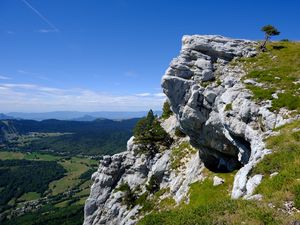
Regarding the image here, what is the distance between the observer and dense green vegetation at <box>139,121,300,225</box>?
52.6 feet

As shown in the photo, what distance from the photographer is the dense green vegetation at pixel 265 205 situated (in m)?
16.0

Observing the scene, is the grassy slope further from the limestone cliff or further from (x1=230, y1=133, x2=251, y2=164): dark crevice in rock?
(x1=230, y1=133, x2=251, y2=164): dark crevice in rock

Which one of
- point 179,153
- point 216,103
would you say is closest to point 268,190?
point 216,103

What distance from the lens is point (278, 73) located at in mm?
42312

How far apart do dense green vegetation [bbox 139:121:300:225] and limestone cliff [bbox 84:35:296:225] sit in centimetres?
261

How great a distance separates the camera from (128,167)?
6800 centimetres

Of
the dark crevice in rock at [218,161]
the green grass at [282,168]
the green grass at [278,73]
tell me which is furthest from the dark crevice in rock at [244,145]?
the dark crevice in rock at [218,161]

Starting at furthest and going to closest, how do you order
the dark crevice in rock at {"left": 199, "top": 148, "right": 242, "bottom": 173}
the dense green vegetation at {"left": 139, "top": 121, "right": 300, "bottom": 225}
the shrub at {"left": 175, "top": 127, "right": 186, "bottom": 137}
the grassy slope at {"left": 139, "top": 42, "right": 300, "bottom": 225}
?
the shrub at {"left": 175, "top": 127, "right": 186, "bottom": 137}
the dark crevice in rock at {"left": 199, "top": 148, "right": 242, "bottom": 173}
the grassy slope at {"left": 139, "top": 42, "right": 300, "bottom": 225}
the dense green vegetation at {"left": 139, "top": 121, "right": 300, "bottom": 225}

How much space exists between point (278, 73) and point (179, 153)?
25.1 metres

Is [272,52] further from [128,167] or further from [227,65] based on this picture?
[128,167]

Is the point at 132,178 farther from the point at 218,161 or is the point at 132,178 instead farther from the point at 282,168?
the point at 282,168

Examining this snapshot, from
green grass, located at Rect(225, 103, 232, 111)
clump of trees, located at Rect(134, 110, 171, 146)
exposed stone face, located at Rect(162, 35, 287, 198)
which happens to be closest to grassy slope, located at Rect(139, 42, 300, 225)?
exposed stone face, located at Rect(162, 35, 287, 198)

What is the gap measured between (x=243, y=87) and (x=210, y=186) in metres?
15.5

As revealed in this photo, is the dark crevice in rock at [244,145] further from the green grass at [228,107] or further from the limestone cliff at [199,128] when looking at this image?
the green grass at [228,107]
